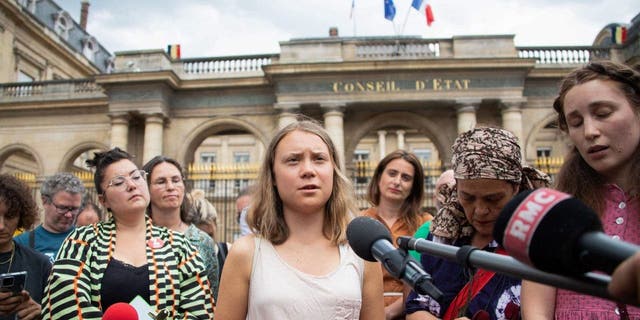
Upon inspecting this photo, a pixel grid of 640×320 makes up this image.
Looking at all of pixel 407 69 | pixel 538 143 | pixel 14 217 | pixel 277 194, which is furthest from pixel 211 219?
pixel 538 143

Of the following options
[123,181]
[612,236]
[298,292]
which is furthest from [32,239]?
[612,236]

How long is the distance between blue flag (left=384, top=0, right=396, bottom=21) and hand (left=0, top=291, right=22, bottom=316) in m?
17.8

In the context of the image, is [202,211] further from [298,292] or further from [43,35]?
[43,35]

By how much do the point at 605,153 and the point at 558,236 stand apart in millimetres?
1084

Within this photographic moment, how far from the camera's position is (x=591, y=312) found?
5.31 feet

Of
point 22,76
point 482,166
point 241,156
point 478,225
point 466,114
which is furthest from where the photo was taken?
point 241,156

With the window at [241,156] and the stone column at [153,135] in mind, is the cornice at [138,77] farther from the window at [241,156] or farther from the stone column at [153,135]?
the window at [241,156]

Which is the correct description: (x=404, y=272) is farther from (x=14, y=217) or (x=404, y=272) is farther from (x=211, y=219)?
(x=211, y=219)

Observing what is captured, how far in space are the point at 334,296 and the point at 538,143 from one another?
3007cm

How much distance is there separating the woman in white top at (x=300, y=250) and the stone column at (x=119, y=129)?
17.3 meters

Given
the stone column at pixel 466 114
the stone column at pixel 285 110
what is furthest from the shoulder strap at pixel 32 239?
the stone column at pixel 466 114

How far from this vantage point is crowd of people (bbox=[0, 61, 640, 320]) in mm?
1683

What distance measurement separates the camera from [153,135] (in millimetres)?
17844

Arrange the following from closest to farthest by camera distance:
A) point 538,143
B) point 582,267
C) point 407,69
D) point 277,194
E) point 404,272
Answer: point 582,267, point 404,272, point 277,194, point 407,69, point 538,143
